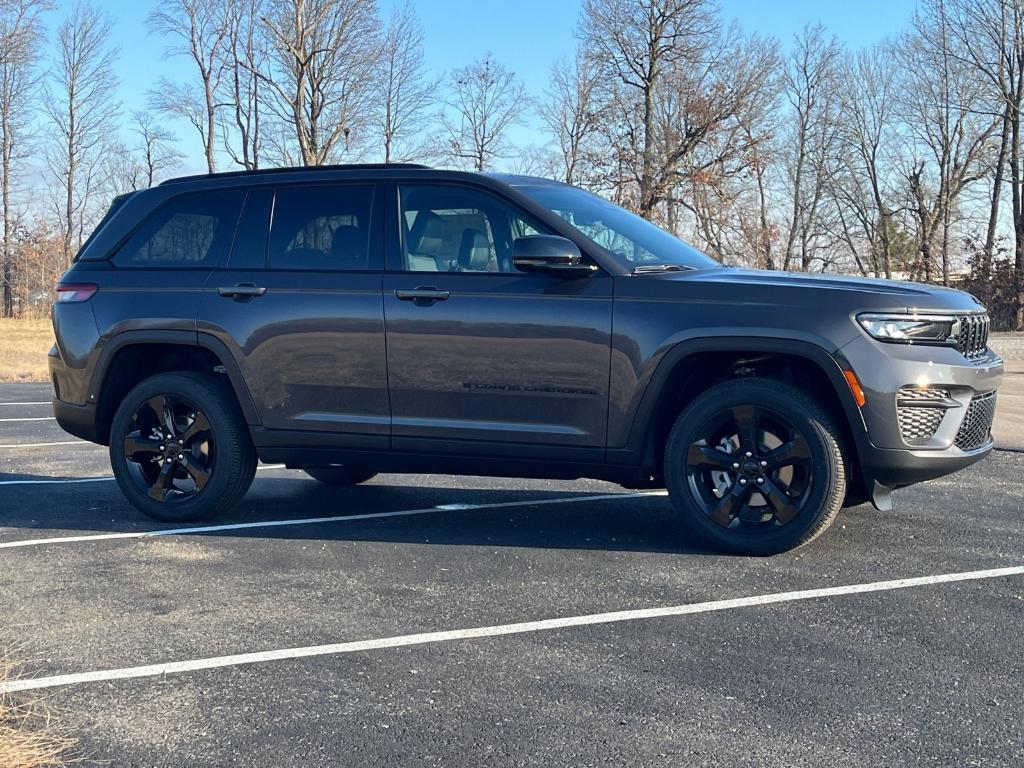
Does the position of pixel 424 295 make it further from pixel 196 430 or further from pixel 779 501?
pixel 779 501

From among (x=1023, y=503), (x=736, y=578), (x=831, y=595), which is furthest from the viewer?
(x=1023, y=503)

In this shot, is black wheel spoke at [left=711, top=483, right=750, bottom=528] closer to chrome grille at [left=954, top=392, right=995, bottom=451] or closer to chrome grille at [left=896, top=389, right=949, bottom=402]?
chrome grille at [left=896, top=389, right=949, bottom=402]

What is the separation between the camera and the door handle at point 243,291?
5.79m

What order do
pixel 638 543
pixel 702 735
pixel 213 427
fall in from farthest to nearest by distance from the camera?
1. pixel 213 427
2. pixel 638 543
3. pixel 702 735

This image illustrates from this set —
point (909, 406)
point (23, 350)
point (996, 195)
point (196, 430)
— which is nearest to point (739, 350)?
point (909, 406)

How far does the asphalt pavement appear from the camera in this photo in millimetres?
2979

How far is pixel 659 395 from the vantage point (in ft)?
16.8

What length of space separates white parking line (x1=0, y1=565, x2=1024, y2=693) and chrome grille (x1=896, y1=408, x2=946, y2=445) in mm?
618

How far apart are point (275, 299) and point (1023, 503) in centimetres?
463

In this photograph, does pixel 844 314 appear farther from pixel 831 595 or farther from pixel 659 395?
pixel 831 595

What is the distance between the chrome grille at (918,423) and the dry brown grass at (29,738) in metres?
3.59

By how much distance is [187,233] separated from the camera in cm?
618

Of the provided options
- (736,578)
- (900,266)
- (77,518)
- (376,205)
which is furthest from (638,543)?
(900,266)

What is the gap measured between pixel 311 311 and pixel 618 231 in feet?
5.58
